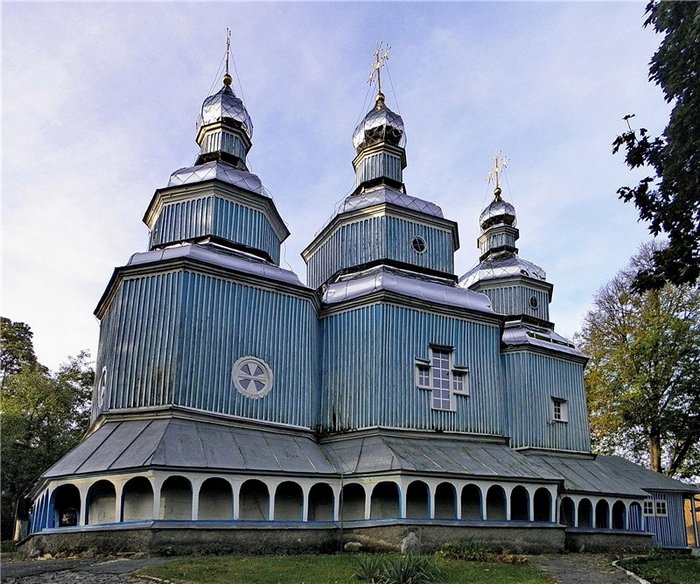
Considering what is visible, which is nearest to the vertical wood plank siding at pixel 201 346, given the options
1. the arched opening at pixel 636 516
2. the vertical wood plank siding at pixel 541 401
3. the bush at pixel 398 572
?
the bush at pixel 398 572

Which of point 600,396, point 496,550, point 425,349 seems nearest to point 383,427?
point 425,349

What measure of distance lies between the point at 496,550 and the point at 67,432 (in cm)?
1770

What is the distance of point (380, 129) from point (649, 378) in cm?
1580

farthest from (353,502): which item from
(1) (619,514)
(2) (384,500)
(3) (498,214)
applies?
(3) (498,214)

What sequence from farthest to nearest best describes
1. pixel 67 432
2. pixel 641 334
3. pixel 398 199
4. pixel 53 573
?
1. pixel 641 334
2. pixel 67 432
3. pixel 398 199
4. pixel 53 573

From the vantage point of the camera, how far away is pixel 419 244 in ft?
71.5

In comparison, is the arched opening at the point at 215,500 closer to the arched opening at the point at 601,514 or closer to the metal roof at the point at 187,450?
the metal roof at the point at 187,450

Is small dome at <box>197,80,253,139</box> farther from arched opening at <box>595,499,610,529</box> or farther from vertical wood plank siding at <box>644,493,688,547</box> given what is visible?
vertical wood plank siding at <box>644,493,688,547</box>

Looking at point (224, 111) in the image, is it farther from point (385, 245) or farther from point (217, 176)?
point (385, 245)

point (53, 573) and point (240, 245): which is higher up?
point (240, 245)

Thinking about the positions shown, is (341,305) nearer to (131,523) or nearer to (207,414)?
(207,414)

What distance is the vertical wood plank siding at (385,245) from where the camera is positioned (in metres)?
21.2

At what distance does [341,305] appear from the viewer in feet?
63.9

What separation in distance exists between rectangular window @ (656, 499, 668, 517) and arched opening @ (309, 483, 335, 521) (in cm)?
1358
